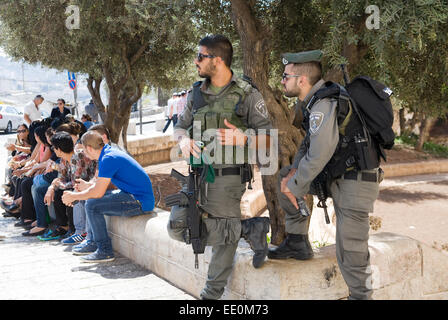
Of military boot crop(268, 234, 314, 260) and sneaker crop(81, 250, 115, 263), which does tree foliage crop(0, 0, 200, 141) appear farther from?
military boot crop(268, 234, 314, 260)

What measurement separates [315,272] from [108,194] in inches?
94.8

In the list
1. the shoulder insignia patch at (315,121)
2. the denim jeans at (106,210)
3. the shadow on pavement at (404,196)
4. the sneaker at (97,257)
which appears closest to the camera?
the shoulder insignia patch at (315,121)

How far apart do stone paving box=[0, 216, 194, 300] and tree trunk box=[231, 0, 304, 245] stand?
277 cm

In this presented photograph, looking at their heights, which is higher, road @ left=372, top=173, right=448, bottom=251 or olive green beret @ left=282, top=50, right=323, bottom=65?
olive green beret @ left=282, top=50, right=323, bottom=65

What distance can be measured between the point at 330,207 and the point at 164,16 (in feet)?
19.4

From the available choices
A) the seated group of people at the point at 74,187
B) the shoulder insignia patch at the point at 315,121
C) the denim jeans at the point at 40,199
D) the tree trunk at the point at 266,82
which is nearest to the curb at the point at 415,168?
the tree trunk at the point at 266,82

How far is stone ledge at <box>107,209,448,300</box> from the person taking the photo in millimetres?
3064

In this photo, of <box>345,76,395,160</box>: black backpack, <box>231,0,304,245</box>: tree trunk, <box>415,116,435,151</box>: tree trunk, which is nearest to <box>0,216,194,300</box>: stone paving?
<box>345,76,395,160</box>: black backpack

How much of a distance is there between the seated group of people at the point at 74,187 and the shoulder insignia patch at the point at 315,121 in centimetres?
237

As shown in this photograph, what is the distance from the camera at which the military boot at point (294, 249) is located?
3225 millimetres

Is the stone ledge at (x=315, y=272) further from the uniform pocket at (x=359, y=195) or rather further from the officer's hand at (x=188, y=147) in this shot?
the officer's hand at (x=188, y=147)

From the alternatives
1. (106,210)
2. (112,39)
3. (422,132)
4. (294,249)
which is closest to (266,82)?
(106,210)

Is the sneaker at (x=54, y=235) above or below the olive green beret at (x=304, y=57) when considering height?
below
